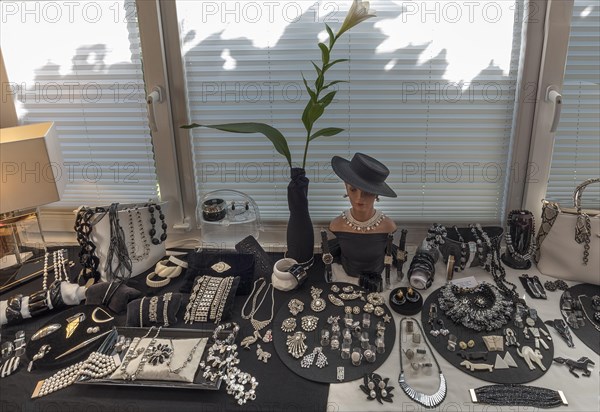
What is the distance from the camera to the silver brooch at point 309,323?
1.65 metres

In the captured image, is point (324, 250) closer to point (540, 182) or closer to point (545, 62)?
point (540, 182)

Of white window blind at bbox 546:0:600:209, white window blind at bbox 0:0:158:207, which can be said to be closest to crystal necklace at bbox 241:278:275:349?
white window blind at bbox 0:0:158:207

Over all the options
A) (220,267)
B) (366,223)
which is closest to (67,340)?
(220,267)

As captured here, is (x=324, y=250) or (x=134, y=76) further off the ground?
(x=134, y=76)

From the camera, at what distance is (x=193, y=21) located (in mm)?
1940

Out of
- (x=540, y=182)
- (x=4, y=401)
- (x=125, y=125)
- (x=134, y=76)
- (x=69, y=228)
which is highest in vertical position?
(x=134, y=76)

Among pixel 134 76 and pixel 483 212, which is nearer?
pixel 134 76

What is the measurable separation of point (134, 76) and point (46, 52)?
1.24 feet

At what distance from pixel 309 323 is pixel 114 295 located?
0.74 meters

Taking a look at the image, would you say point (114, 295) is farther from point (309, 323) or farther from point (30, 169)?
point (309, 323)

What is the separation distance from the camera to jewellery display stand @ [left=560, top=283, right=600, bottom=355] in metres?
1.55

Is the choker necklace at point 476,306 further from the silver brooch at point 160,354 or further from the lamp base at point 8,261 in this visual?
the lamp base at point 8,261

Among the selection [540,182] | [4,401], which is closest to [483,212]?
[540,182]

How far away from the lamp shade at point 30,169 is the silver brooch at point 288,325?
1.03m
